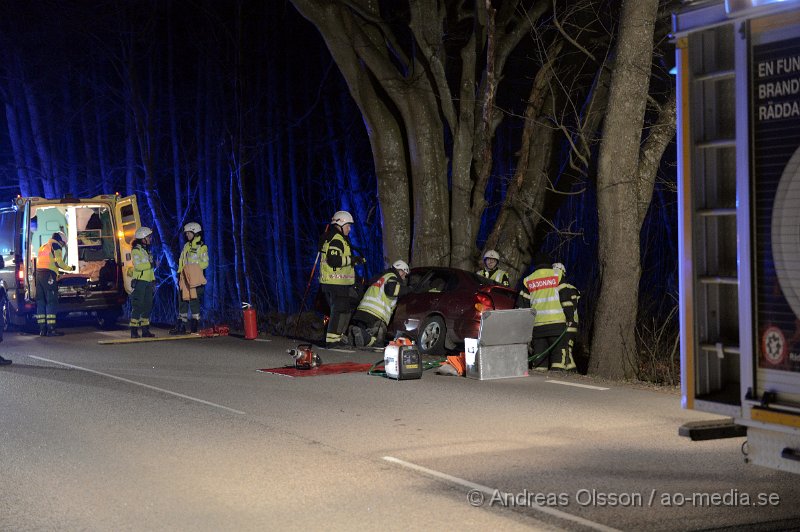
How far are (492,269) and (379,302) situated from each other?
2.18 m

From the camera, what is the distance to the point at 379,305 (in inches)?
636

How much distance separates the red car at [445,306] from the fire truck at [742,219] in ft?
28.6

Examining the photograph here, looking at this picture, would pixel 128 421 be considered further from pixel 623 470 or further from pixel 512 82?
pixel 512 82

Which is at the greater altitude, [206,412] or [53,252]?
[53,252]

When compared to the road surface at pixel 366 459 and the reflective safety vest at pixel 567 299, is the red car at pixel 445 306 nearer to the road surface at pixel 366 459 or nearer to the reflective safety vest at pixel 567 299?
the reflective safety vest at pixel 567 299

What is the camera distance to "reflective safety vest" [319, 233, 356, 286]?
16.5 meters

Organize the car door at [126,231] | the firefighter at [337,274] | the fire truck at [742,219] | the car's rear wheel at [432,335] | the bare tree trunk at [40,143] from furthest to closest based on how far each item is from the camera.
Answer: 1. the bare tree trunk at [40,143]
2. the car door at [126,231]
3. the firefighter at [337,274]
4. the car's rear wheel at [432,335]
5. the fire truck at [742,219]

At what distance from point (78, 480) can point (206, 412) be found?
9.54ft

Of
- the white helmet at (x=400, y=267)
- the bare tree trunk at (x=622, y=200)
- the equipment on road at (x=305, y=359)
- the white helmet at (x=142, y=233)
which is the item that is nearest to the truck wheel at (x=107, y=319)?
the white helmet at (x=142, y=233)

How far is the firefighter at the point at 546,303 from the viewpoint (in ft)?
44.3

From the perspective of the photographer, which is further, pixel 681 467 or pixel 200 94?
pixel 200 94

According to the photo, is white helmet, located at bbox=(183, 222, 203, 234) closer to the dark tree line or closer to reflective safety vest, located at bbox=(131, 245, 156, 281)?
reflective safety vest, located at bbox=(131, 245, 156, 281)

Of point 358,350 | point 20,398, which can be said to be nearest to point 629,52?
point 358,350

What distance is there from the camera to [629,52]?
12641 mm
